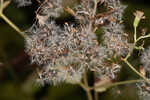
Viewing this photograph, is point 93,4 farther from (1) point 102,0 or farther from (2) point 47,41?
(2) point 47,41

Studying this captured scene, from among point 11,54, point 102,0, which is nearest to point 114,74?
point 102,0

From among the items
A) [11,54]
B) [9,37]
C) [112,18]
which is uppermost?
[112,18]

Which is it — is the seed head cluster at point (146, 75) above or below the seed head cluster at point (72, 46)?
below

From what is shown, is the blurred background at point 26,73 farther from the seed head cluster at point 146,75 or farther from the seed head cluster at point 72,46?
the seed head cluster at point 72,46

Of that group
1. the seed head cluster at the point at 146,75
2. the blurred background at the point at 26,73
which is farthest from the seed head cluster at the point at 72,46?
the blurred background at the point at 26,73

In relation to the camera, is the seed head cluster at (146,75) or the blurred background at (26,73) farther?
the blurred background at (26,73)

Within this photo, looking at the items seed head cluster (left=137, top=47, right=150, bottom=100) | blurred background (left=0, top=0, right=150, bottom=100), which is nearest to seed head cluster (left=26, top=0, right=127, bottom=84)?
seed head cluster (left=137, top=47, right=150, bottom=100)

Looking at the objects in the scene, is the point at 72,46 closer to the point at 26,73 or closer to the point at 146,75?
the point at 146,75
